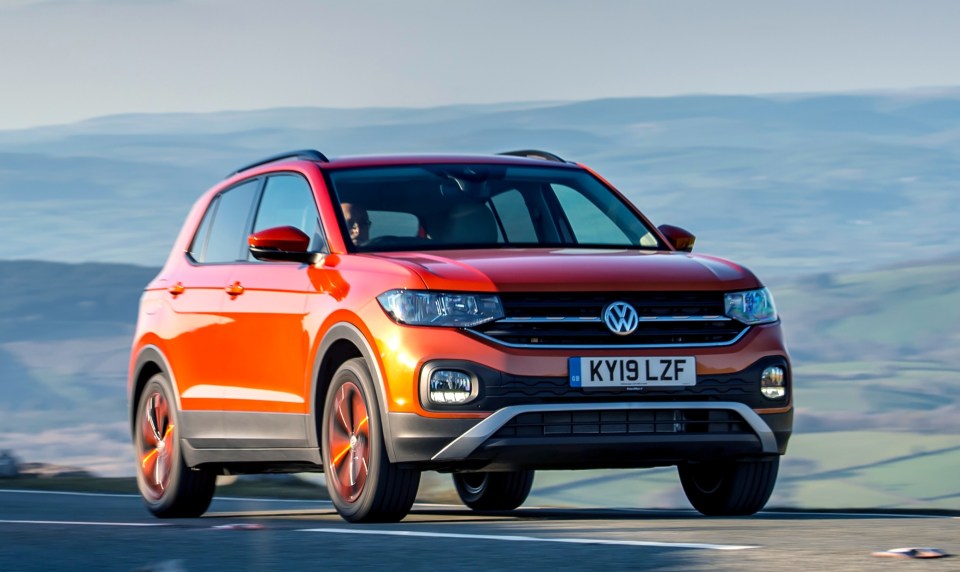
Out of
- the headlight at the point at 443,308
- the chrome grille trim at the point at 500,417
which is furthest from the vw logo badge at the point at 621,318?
the headlight at the point at 443,308

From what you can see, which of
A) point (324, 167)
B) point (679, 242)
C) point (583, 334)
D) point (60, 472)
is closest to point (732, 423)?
point (583, 334)

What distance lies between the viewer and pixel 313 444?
1002 centimetres

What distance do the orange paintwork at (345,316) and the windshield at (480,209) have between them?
8.0 inches

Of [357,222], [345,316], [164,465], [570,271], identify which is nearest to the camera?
[570,271]

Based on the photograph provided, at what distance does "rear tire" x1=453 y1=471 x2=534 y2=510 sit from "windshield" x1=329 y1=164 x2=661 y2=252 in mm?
2446

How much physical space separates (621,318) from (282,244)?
1831 millimetres

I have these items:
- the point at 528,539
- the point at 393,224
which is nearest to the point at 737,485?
the point at 393,224

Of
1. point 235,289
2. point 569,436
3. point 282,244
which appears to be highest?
point 282,244

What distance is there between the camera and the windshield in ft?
34.0

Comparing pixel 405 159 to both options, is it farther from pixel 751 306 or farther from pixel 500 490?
pixel 500 490

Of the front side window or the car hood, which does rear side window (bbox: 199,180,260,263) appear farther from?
the car hood

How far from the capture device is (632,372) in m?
9.23

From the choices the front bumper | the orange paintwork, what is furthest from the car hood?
the front bumper

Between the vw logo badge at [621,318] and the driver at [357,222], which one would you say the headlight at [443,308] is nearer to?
the vw logo badge at [621,318]
